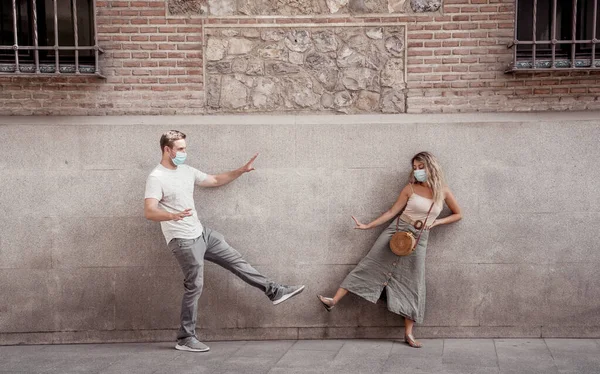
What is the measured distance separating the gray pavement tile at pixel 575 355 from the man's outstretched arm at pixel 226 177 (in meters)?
3.08

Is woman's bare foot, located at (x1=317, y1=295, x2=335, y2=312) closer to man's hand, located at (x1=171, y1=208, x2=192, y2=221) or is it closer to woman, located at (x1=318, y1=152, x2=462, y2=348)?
woman, located at (x1=318, y1=152, x2=462, y2=348)

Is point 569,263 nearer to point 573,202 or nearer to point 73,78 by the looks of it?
point 573,202

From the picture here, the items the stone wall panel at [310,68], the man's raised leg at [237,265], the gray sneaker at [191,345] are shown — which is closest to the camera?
the gray sneaker at [191,345]

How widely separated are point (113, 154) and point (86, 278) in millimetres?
1197

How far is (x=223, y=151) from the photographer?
23.0 feet

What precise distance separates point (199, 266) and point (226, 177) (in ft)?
2.88

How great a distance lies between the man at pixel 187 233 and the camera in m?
6.39

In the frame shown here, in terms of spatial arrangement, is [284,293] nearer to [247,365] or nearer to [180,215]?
[247,365]

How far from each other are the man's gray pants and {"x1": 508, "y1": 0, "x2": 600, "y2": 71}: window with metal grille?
308cm

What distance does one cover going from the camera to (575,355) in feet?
20.7

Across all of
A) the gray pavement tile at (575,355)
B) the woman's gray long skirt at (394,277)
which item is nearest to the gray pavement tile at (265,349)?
the woman's gray long skirt at (394,277)

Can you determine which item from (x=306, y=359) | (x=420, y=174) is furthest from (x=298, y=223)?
(x=306, y=359)

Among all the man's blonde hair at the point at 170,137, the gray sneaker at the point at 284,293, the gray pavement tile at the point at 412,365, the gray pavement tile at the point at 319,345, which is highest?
the man's blonde hair at the point at 170,137

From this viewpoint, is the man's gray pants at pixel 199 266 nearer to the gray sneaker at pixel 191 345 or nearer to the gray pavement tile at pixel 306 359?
the gray sneaker at pixel 191 345
